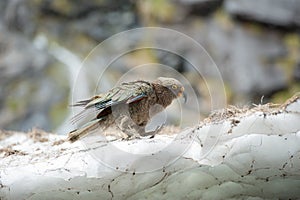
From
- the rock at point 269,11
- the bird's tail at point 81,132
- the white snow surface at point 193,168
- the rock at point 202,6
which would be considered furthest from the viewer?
the rock at point 202,6

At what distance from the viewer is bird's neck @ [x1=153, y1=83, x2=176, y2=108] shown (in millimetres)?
1187

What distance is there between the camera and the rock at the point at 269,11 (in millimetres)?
4879

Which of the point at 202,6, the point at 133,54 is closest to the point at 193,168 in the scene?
the point at 133,54

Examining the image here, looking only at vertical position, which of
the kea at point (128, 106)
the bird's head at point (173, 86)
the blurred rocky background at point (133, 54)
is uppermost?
the blurred rocky background at point (133, 54)

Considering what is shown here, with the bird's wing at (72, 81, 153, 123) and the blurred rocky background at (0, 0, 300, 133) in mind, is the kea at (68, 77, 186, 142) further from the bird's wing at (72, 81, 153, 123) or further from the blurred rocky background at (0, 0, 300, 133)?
the blurred rocky background at (0, 0, 300, 133)

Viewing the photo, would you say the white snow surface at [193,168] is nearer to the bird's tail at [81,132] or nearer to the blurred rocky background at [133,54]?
the bird's tail at [81,132]

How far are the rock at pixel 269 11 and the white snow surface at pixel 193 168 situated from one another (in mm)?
4142

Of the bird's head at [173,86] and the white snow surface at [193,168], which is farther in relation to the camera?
the bird's head at [173,86]

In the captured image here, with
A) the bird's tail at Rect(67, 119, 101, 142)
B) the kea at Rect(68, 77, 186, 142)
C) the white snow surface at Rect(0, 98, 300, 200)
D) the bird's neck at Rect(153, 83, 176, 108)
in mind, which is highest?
the bird's neck at Rect(153, 83, 176, 108)

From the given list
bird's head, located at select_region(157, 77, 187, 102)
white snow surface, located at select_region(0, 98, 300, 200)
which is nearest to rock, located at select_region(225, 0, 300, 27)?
bird's head, located at select_region(157, 77, 187, 102)

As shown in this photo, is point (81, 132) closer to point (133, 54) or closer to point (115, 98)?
point (115, 98)

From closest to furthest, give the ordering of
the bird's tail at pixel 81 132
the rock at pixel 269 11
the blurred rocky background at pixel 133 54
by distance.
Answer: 1. the bird's tail at pixel 81 132
2. the blurred rocky background at pixel 133 54
3. the rock at pixel 269 11

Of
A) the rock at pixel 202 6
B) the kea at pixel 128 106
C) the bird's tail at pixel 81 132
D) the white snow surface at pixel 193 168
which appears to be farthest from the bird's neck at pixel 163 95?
the rock at pixel 202 6

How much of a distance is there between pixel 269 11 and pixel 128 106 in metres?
4.03
